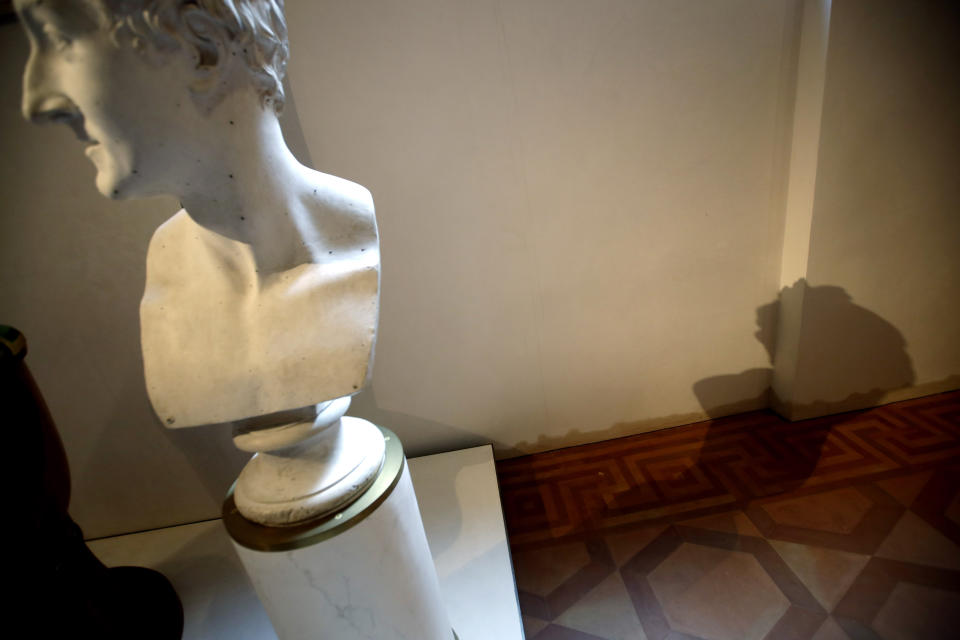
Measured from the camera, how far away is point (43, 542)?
3.47 ft

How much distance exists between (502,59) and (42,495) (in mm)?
1766

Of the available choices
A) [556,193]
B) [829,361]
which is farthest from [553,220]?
[829,361]

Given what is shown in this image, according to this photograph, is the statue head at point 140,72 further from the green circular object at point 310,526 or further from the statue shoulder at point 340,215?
the green circular object at point 310,526

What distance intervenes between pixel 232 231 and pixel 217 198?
0.21ft

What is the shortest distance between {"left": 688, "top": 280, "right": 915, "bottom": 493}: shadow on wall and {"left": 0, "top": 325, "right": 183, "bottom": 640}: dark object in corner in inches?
74.9

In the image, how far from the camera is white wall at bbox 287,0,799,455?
138 cm

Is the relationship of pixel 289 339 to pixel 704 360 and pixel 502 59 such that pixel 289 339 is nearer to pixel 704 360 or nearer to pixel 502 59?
pixel 502 59

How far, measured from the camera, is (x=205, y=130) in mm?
683

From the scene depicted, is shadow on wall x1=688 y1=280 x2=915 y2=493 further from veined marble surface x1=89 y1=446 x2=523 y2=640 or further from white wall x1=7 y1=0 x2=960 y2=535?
veined marble surface x1=89 y1=446 x2=523 y2=640

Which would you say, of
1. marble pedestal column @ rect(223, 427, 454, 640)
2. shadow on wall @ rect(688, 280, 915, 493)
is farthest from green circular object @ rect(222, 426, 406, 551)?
shadow on wall @ rect(688, 280, 915, 493)

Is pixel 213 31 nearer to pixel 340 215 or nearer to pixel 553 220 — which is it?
pixel 340 215

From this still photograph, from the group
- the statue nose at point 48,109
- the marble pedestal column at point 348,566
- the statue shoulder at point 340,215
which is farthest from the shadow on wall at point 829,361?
the statue nose at point 48,109

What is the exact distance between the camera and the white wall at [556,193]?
1381 mm

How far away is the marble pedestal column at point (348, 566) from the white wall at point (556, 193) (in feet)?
2.77
